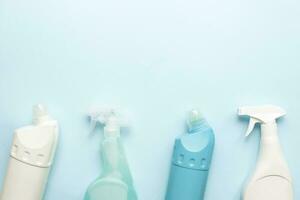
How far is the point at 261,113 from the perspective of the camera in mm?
898

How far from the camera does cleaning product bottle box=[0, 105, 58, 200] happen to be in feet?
2.97

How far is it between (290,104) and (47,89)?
52cm

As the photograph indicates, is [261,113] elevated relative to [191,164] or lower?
elevated

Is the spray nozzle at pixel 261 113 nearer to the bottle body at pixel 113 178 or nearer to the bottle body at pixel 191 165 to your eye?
the bottle body at pixel 191 165

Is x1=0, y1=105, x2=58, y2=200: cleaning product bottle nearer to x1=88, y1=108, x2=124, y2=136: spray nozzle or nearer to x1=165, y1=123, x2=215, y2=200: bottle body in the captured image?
x1=88, y1=108, x2=124, y2=136: spray nozzle

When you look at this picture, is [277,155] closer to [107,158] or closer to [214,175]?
[214,175]

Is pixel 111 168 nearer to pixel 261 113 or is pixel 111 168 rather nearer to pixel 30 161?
pixel 30 161

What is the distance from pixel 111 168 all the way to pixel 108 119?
0.34 feet

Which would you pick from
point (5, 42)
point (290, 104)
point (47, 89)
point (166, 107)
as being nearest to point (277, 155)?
point (290, 104)

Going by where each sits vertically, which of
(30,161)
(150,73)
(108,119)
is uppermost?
(150,73)

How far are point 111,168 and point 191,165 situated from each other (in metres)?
0.17

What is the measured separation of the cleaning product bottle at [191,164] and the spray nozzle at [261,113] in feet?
0.27

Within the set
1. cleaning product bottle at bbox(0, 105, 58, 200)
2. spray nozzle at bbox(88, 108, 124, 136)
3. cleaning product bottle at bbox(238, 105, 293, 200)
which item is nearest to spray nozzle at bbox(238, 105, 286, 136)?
cleaning product bottle at bbox(238, 105, 293, 200)

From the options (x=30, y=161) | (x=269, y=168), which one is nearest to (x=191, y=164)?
(x=269, y=168)
